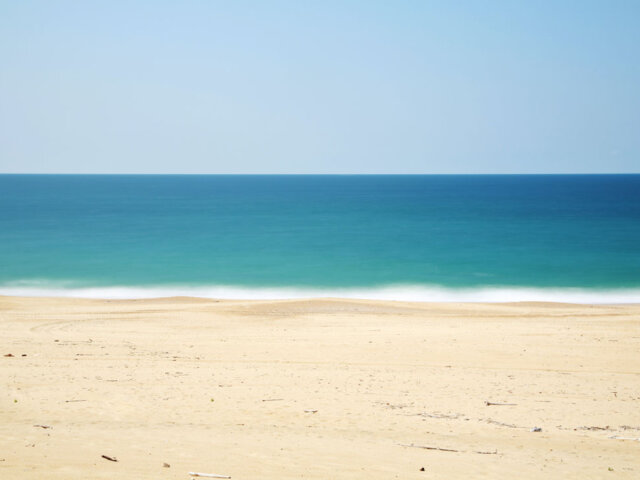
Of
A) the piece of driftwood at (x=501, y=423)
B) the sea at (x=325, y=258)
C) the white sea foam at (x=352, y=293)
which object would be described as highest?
the sea at (x=325, y=258)

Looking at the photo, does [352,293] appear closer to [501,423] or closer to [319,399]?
[319,399]

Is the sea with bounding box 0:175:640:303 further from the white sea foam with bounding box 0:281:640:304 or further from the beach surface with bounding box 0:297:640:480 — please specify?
the beach surface with bounding box 0:297:640:480

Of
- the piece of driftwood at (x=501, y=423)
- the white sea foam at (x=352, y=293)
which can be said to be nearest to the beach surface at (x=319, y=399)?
the piece of driftwood at (x=501, y=423)

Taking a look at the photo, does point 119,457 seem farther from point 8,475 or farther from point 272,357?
point 272,357

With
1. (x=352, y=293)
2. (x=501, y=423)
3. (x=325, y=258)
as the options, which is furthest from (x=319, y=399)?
(x=325, y=258)

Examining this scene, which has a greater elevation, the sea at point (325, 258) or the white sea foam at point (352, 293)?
the sea at point (325, 258)

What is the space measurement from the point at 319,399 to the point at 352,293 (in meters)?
19.8

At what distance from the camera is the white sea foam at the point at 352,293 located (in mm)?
28586

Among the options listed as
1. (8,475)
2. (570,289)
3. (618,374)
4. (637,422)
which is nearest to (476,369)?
(618,374)

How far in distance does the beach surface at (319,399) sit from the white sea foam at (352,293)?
1000 cm

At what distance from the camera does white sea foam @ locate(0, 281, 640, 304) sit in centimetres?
2859

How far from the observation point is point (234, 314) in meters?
20.6

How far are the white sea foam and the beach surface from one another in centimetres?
1000

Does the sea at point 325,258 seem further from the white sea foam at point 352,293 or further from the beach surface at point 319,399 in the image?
the beach surface at point 319,399
